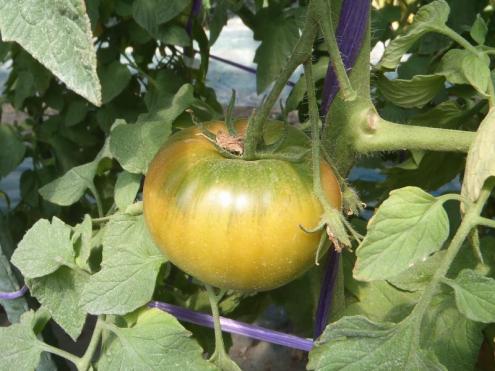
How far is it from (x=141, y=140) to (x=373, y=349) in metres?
0.40

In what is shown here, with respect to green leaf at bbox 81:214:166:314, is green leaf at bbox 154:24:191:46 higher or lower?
higher

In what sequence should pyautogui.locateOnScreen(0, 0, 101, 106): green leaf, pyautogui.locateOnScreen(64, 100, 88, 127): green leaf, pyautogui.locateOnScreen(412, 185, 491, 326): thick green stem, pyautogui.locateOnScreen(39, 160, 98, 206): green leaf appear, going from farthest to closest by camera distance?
1. pyautogui.locateOnScreen(64, 100, 88, 127): green leaf
2. pyautogui.locateOnScreen(39, 160, 98, 206): green leaf
3. pyautogui.locateOnScreen(412, 185, 491, 326): thick green stem
4. pyautogui.locateOnScreen(0, 0, 101, 106): green leaf

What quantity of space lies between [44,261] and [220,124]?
11.3 inches

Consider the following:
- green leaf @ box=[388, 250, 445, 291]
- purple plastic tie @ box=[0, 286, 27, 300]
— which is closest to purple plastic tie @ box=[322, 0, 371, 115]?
green leaf @ box=[388, 250, 445, 291]

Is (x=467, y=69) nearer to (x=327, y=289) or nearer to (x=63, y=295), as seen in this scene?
(x=327, y=289)

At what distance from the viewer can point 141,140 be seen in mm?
774

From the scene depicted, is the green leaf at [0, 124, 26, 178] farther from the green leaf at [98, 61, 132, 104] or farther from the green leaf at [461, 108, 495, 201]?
the green leaf at [461, 108, 495, 201]

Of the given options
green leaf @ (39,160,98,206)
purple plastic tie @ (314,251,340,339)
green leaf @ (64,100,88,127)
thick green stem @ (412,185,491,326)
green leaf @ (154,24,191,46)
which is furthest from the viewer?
green leaf @ (64,100,88,127)

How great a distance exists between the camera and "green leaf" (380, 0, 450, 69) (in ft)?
2.18

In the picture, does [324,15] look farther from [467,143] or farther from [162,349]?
[162,349]

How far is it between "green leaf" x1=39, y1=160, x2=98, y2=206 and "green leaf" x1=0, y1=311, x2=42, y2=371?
6.9 inches

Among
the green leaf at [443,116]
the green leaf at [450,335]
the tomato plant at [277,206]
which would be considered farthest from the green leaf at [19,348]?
the green leaf at [443,116]

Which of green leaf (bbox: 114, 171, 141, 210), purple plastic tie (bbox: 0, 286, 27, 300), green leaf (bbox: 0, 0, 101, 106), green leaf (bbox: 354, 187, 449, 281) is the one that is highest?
green leaf (bbox: 0, 0, 101, 106)

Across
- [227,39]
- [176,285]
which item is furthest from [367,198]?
[227,39]
